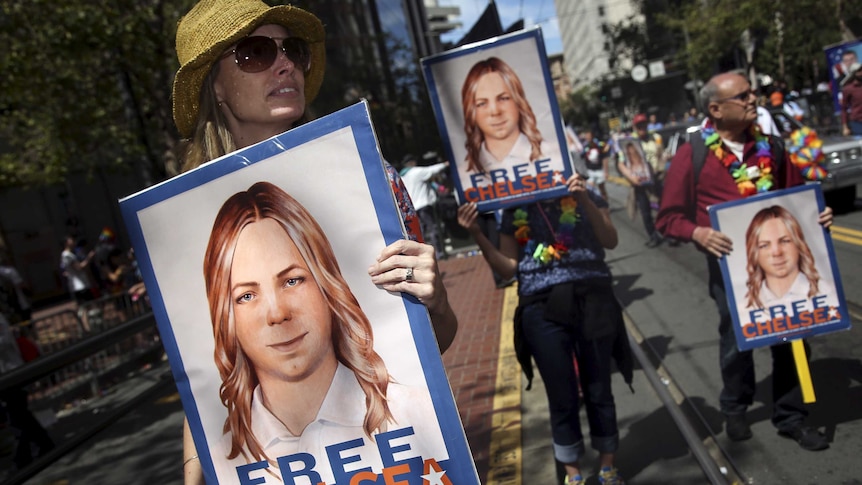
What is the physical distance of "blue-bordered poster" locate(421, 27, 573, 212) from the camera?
145 inches

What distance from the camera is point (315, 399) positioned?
1739mm

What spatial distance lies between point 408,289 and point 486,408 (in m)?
4.16

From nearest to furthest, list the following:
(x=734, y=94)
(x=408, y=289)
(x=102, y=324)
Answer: (x=408, y=289), (x=734, y=94), (x=102, y=324)

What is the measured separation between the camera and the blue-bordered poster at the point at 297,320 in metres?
1.67

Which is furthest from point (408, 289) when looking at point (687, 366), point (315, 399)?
point (687, 366)

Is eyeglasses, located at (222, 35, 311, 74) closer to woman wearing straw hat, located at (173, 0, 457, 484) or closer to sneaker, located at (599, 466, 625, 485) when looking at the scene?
woman wearing straw hat, located at (173, 0, 457, 484)

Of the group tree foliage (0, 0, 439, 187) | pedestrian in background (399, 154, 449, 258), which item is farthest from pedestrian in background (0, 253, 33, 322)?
pedestrian in background (399, 154, 449, 258)

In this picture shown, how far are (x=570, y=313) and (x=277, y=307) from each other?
7.40 feet

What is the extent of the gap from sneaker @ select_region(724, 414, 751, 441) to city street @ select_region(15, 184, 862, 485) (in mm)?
56

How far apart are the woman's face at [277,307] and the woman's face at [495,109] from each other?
2.15 metres

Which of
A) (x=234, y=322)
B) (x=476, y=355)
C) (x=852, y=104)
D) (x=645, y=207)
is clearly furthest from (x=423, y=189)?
(x=234, y=322)

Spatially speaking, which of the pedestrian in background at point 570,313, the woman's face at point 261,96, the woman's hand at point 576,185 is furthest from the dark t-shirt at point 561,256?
the woman's face at point 261,96

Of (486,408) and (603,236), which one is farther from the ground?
(603,236)

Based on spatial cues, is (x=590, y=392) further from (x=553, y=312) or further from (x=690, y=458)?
(x=690, y=458)
